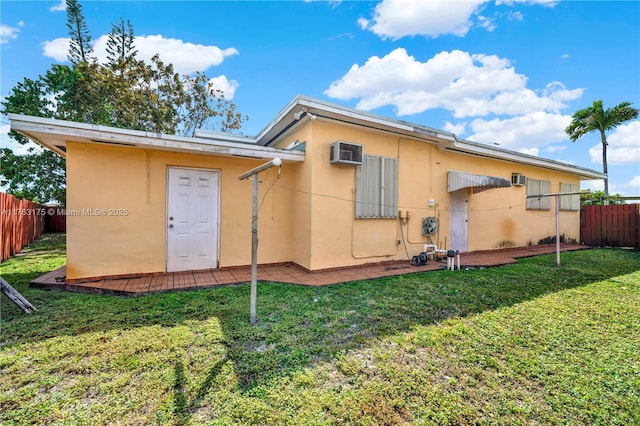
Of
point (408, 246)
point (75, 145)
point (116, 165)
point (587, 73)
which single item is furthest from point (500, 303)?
point (587, 73)

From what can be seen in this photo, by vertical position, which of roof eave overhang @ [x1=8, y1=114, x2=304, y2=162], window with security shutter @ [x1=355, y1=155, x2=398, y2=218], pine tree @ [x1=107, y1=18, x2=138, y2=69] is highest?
pine tree @ [x1=107, y1=18, x2=138, y2=69]

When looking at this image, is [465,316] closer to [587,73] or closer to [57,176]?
[587,73]

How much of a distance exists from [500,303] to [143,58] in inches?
725

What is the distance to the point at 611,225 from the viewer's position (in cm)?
1162

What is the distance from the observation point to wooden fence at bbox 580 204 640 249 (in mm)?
10961

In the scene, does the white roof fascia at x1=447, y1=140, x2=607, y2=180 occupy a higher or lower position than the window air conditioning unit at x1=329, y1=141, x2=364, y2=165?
higher

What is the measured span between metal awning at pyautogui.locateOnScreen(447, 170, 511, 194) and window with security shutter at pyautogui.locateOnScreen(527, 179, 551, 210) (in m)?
3.67

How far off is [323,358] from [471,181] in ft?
23.1

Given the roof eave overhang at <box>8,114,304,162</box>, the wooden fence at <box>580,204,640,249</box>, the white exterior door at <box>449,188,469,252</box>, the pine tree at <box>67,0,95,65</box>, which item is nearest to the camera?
the roof eave overhang at <box>8,114,304,162</box>

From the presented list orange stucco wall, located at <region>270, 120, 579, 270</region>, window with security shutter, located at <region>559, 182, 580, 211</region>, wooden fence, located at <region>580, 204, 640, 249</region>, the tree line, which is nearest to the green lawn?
orange stucco wall, located at <region>270, 120, 579, 270</region>

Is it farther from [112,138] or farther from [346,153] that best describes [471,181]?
[112,138]

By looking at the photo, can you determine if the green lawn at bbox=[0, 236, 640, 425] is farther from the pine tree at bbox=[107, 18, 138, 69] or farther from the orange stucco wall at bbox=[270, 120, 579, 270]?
the pine tree at bbox=[107, 18, 138, 69]

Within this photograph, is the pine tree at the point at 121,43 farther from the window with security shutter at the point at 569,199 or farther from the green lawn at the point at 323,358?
the window with security shutter at the point at 569,199

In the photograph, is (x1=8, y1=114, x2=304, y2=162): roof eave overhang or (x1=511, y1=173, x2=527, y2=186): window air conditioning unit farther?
(x1=511, y1=173, x2=527, y2=186): window air conditioning unit
